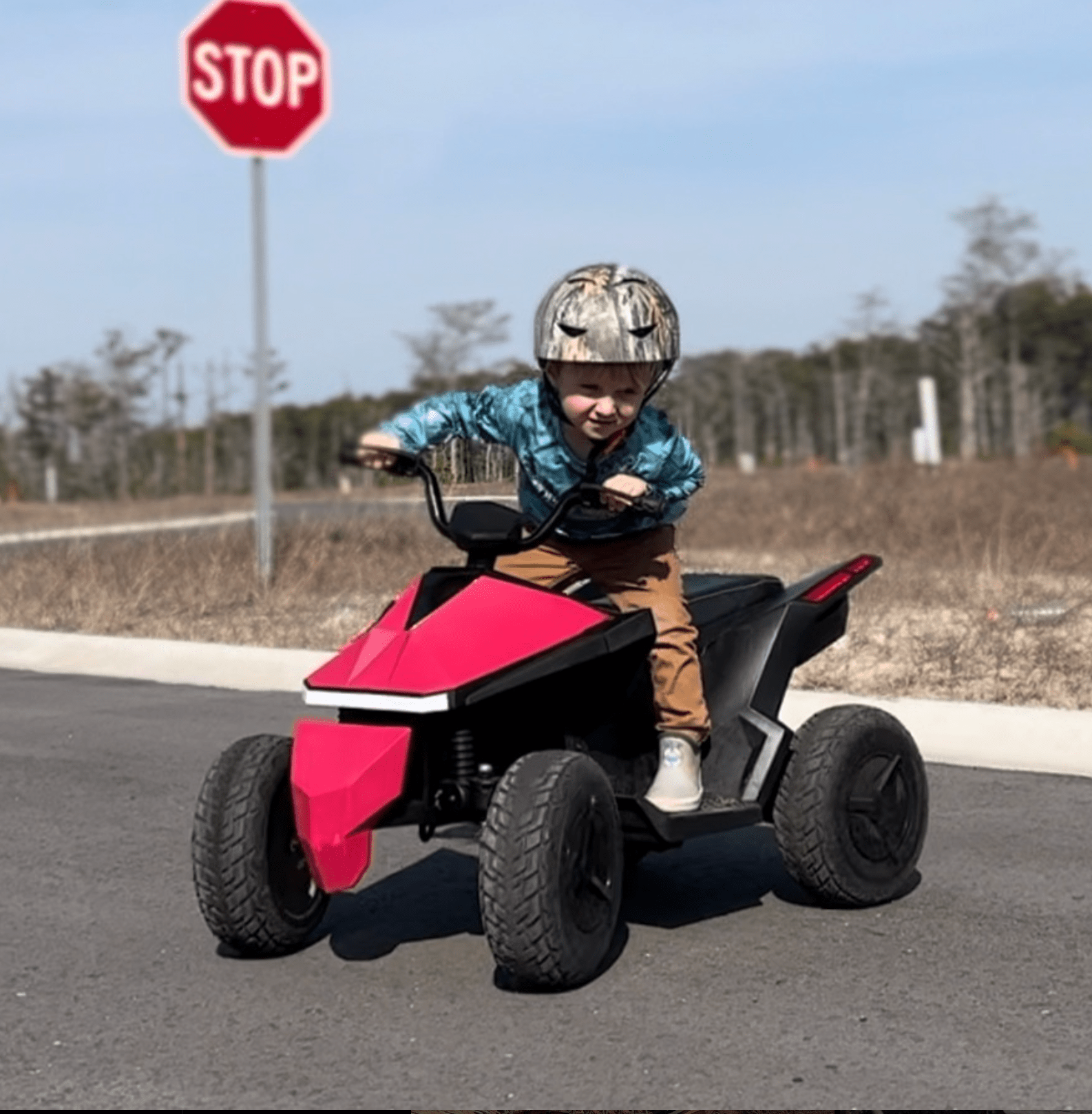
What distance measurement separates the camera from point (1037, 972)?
15.4ft

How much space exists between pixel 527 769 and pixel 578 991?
509mm

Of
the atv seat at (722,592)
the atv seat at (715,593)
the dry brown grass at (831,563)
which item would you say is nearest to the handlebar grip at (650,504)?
the atv seat at (715,593)

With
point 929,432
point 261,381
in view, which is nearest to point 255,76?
point 261,381

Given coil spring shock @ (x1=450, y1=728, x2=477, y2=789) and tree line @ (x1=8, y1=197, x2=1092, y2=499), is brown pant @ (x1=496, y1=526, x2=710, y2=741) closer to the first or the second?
coil spring shock @ (x1=450, y1=728, x2=477, y2=789)

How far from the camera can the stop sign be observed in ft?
47.9

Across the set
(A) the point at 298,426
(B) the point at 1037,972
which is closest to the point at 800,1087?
(B) the point at 1037,972

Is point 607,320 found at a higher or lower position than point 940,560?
higher

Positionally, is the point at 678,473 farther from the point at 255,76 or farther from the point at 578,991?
the point at 255,76

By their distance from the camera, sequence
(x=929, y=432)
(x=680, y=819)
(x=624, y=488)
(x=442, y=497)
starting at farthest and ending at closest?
(x=929, y=432) → (x=442, y=497) → (x=680, y=819) → (x=624, y=488)

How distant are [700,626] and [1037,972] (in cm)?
121

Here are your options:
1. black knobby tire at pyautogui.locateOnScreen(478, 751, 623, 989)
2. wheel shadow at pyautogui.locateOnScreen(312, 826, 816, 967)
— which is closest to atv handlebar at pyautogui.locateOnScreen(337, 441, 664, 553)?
black knobby tire at pyautogui.locateOnScreen(478, 751, 623, 989)

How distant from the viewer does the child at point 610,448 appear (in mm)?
4695

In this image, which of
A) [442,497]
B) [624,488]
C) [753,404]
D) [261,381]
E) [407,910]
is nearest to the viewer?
[624,488]

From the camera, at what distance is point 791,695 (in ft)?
28.6
